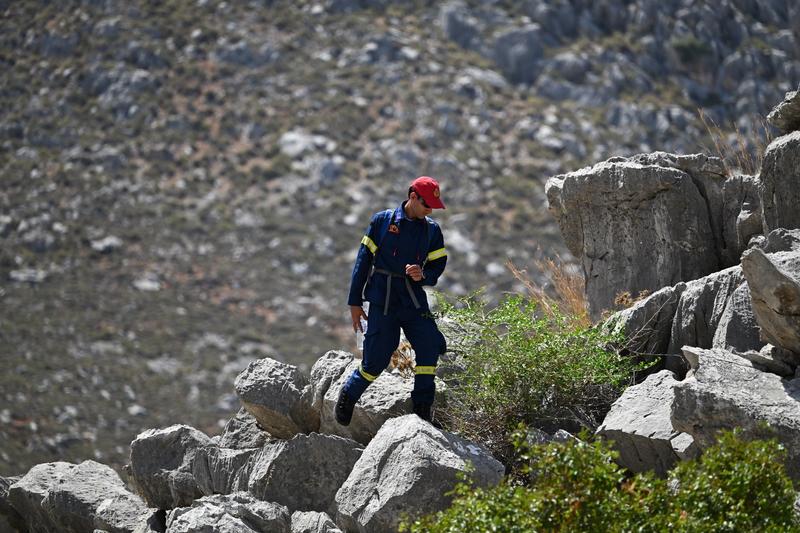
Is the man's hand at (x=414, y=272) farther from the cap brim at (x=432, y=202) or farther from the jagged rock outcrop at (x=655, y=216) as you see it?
the jagged rock outcrop at (x=655, y=216)

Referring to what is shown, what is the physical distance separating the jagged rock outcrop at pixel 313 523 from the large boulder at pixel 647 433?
170 centimetres

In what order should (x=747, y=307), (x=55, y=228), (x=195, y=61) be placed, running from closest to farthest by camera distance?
1. (x=747, y=307)
2. (x=55, y=228)
3. (x=195, y=61)

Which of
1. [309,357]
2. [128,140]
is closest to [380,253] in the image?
[309,357]

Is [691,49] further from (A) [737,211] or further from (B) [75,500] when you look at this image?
(B) [75,500]

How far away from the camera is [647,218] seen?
8.55 metres

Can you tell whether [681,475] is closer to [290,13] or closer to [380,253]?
[380,253]

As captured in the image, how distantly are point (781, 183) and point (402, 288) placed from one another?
8.65 ft

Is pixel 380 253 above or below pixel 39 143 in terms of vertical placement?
above

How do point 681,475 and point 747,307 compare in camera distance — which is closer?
point 681,475

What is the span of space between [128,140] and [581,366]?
134ft

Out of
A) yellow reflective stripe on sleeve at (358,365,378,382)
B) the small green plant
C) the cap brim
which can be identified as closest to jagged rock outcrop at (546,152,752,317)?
the cap brim

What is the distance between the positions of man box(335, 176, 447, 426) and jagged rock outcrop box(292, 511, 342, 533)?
2.95ft

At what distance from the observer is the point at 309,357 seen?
35625 mm

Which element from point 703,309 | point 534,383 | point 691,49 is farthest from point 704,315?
point 691,49
